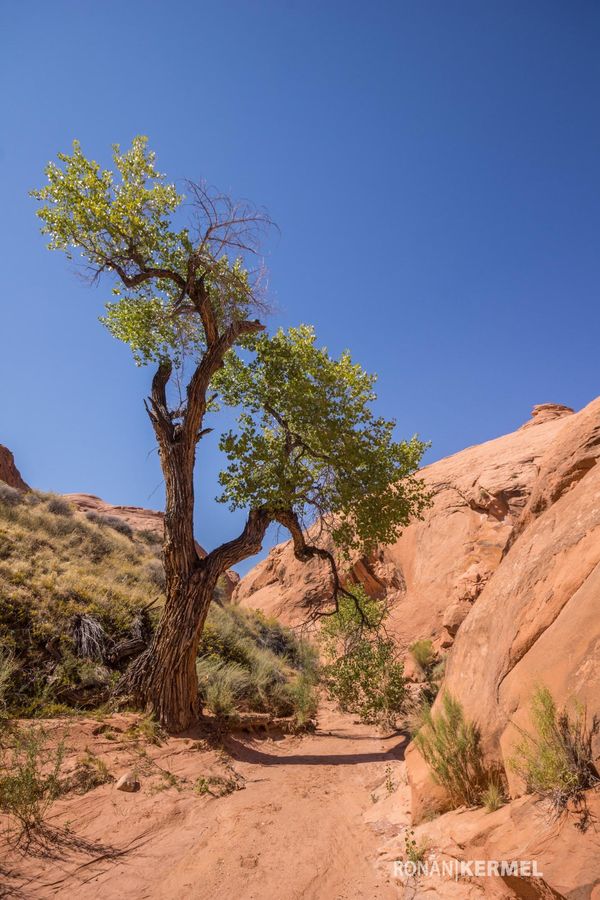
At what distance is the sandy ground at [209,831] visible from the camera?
3.59 metres

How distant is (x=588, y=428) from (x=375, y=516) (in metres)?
5.31

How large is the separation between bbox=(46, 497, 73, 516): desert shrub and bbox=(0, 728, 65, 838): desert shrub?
13012 millimetres

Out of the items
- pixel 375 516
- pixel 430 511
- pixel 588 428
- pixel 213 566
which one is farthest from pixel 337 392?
pixel 430 511

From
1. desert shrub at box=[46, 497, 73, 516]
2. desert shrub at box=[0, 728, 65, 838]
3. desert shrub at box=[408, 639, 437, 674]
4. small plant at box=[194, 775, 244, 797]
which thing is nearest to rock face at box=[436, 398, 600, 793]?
small plant at box=[194, 775, 244, 797]

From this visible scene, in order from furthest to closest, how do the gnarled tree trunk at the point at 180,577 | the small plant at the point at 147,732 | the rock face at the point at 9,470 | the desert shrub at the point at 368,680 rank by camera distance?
the rock face at the point at 9,470 < the desert shrub at the point at 368,680 < the gnarled tree trunk at the point at 180,577 < the small plant at the point at 147,732

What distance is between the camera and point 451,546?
17484 mm

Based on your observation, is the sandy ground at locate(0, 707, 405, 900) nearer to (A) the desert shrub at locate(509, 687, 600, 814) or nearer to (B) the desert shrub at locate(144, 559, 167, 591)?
(A) the desert shrub at locate(509, 687, 600, 814)

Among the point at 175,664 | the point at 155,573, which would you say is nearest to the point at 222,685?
the point at 175,664

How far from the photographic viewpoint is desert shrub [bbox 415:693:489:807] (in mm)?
3934

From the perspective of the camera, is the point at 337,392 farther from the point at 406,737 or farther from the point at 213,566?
the point at 406,737

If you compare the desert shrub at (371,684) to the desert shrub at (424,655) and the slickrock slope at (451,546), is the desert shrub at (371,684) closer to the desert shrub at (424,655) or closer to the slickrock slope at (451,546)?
the desert shrub at (424,655)

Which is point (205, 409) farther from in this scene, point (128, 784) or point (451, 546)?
point (451, 546)

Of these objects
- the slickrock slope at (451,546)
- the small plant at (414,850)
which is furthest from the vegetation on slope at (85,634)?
the small plant at (414,850)

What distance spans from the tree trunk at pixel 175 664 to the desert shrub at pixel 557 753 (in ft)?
20.7
